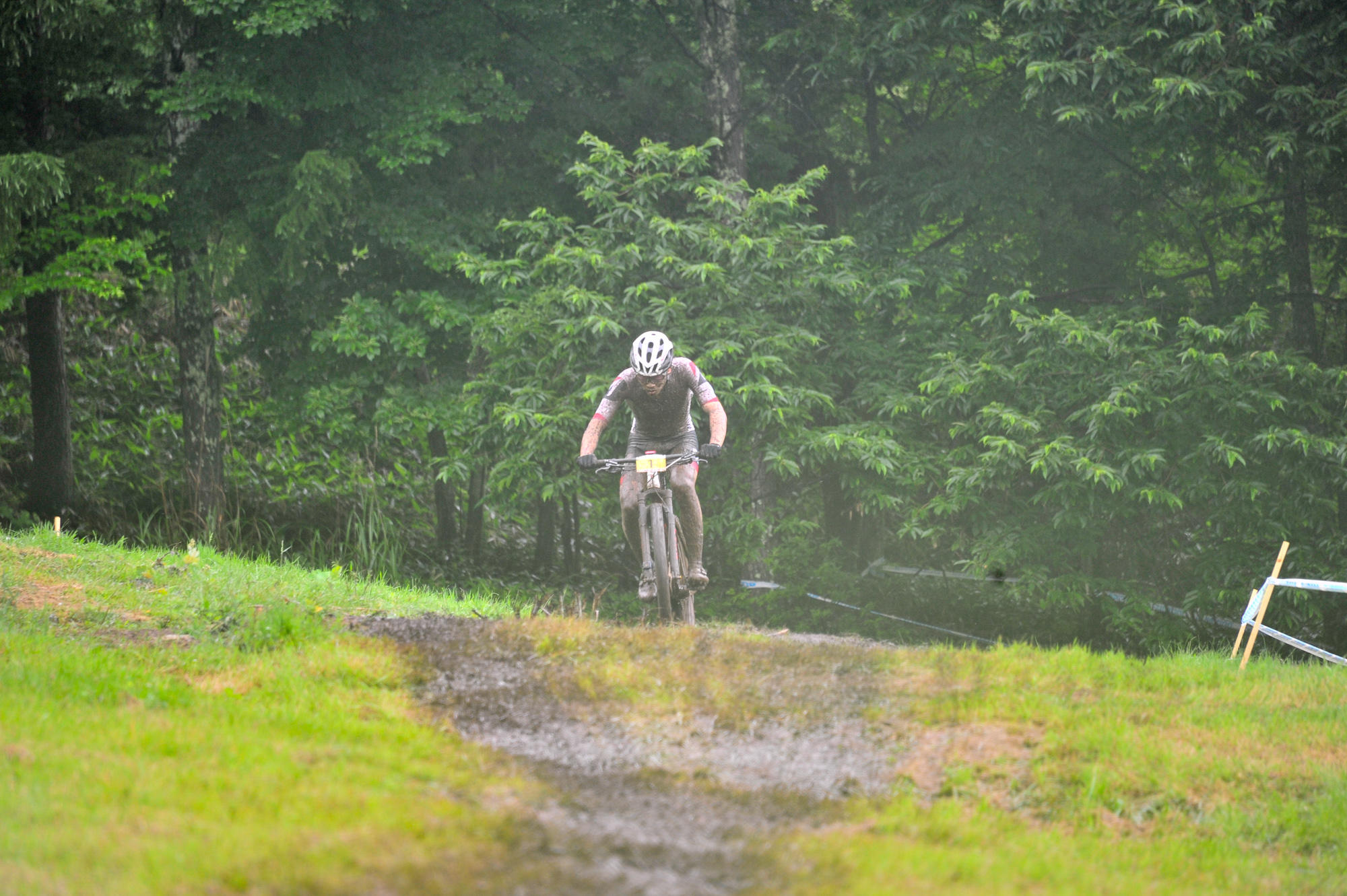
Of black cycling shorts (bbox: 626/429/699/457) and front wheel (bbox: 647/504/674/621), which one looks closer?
front wheel (bbox: 647/504/674/621)

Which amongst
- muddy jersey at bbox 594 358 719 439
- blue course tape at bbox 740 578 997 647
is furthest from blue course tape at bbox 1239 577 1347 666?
blue course tape at bbox 740 578 997 647

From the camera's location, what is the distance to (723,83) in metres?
17.1

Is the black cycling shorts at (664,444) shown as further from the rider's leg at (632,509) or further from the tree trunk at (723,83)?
the tree trunk at (723,83)

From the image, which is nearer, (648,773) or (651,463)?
(648,773)

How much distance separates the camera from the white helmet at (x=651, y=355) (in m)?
9.03

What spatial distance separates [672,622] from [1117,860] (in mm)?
4455

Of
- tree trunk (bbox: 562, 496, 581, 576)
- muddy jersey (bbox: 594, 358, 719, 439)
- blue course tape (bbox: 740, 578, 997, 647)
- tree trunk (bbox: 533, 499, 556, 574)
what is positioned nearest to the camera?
muddy jersey (bbox: 594, 358, 719, 439)

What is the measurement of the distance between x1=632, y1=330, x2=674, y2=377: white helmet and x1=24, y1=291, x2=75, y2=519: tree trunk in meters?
11.9

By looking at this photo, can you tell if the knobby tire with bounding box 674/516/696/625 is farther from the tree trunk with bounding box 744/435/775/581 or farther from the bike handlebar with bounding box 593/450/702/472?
the tree trunk with bounding box 744/435/775/581

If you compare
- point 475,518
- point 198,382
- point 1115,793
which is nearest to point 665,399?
point 1115,793

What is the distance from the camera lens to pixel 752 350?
43.7 feet

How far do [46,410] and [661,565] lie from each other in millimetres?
12475

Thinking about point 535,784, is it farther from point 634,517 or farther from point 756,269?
point 756,269

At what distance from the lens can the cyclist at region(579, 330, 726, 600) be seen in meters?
9.08
